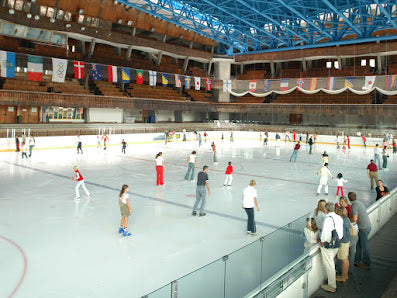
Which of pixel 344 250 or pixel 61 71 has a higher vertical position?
pixel 61 71

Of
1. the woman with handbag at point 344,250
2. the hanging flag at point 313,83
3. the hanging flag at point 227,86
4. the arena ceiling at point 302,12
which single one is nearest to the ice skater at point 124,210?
the woman with handbag at point 344,250

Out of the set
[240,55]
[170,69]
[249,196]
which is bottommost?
[249,196]

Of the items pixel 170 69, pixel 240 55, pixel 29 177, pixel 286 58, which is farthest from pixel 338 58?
pixel 29 177

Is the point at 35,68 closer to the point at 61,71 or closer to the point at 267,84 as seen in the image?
the point at 61,71

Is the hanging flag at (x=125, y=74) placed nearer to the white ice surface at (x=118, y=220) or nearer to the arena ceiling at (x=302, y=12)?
the arena ceiling at (x=302, y=12)

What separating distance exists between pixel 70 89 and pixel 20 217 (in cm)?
2673

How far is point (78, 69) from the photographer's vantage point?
32.5 metres

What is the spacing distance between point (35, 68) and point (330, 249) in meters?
31.1

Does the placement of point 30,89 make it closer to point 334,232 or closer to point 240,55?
point 240,55

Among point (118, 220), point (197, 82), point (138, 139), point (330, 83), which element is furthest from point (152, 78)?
point (118, 220)

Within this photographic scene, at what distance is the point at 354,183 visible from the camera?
46.0ft

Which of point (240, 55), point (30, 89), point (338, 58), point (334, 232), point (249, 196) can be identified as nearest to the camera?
point (334, 232)

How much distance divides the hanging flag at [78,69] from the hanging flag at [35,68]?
9.70 ft

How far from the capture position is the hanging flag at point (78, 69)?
106 ft
